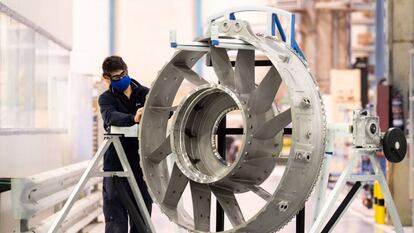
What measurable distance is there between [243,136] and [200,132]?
579 millimetres

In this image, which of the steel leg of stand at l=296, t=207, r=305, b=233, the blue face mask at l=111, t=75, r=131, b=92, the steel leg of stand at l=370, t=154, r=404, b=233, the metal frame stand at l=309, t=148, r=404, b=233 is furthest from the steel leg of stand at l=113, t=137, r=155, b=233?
the steel leg of stand at l=370, t=154, r=404, b=233

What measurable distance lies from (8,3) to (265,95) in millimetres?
2758

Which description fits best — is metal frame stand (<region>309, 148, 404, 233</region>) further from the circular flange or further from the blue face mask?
the blue face mask

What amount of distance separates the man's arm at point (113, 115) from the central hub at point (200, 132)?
0.49 metres

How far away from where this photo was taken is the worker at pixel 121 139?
4219 mm

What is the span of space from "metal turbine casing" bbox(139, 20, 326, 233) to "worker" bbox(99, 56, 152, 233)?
54 cm

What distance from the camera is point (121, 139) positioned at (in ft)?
14.1

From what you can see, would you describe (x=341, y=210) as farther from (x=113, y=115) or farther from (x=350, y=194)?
(x=113, y=115)

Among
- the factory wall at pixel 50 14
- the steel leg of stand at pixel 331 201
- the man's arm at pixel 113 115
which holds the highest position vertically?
the factory wall at pixel 50 14

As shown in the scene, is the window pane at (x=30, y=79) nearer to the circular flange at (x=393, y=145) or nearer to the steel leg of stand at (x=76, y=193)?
the steel leg of stand at (x=76, y=193)

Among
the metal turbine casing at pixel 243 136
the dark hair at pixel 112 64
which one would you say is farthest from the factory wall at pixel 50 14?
the metal turbine casing at pixel 243 136

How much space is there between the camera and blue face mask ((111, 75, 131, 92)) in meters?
4.24

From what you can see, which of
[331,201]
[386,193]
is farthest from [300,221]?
[386,193]

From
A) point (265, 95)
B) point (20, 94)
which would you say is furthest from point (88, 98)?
point (265, 95)
